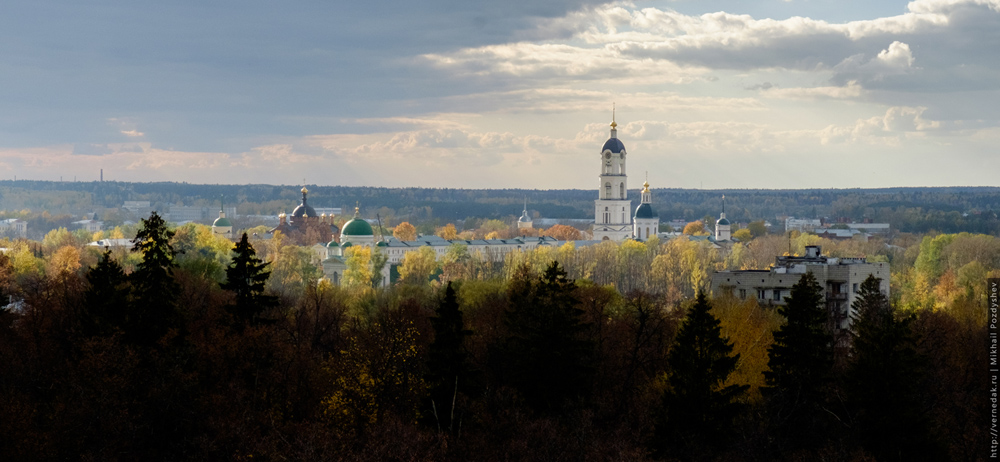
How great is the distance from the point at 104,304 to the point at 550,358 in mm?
13193

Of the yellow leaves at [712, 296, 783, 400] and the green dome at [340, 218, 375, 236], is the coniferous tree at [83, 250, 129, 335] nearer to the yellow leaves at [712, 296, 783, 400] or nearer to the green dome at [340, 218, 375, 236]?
the yellow leaves at [712, 296, 783, 400]

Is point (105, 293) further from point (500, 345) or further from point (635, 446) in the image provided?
point (635, 446)

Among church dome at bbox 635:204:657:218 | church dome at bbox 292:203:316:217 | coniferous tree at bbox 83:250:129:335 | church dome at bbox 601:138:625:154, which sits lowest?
church dome at bbox 292:203:316:217

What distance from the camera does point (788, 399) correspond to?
35.2m

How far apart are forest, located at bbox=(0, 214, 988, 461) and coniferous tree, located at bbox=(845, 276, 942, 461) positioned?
0.15 ft

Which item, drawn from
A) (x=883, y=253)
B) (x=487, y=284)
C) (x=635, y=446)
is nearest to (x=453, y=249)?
(x=883, y=253)

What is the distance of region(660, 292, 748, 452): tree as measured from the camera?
3344 centimetres

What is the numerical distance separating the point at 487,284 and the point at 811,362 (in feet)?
99.3

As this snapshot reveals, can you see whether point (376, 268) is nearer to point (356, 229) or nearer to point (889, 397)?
point (356, 229)

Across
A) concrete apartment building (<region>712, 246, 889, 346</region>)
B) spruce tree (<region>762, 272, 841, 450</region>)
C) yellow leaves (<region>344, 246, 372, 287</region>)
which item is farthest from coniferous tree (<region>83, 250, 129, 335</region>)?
yellow leaves (<region>344, 246, 372, 287</region>)

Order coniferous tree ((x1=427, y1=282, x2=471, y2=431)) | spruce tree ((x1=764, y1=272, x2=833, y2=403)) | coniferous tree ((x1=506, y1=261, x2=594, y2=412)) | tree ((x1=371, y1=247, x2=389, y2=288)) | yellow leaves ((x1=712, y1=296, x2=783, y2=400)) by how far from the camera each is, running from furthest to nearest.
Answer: tree ((x1=371, y1=247, x2=389, y2=288)) → yellow leaves ((x1=712, y1=296, x2=783, y2=400)) → coniferous tree ((x1=506, y1=261, x2=594, y2=412)) → spruce tree ((x1=764, y1=272, x2=833, y2=403)) → coniferous tree ((x1=427, y1=282, x2=471, y2=431))

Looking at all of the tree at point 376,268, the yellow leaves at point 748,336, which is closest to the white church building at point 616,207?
the tree at point 376,268

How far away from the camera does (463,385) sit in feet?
112

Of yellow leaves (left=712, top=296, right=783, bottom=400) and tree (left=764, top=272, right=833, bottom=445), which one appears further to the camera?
yellow leaves (left=712, top=296, right=783, bottom=400)
